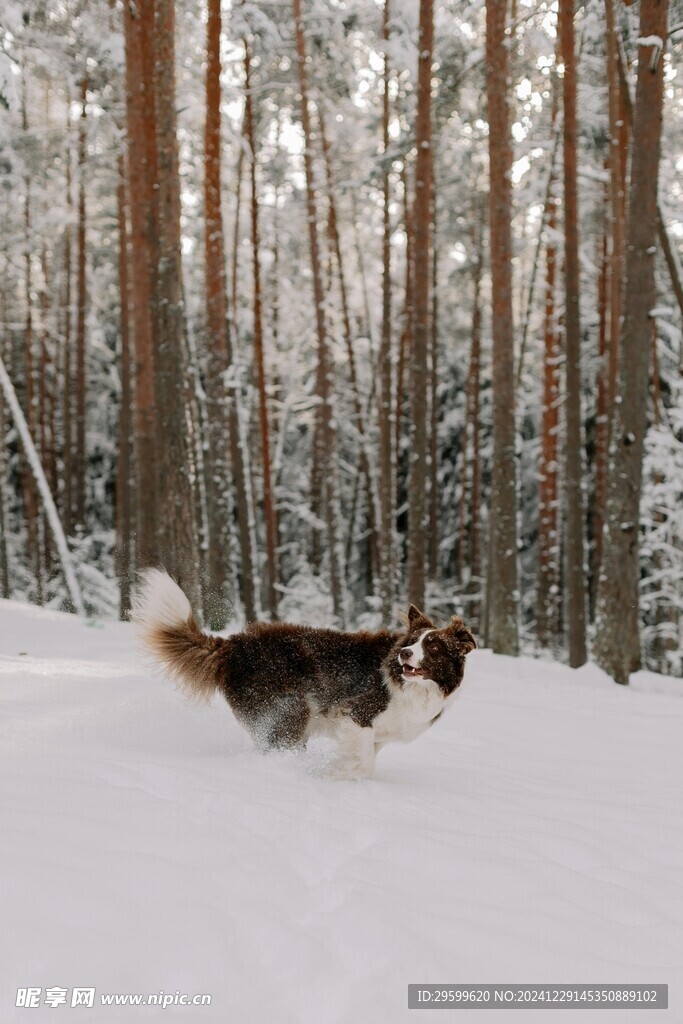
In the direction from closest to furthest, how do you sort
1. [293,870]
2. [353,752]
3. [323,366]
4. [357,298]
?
1. [293,870]
2. [353,752]
3. [323,366]
4. [357,298]

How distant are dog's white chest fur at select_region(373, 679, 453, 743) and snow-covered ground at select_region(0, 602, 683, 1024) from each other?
0.28 m

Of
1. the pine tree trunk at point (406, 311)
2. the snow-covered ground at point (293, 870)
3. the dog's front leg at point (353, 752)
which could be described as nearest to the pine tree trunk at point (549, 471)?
the pine tree trunk at point (406, 311)

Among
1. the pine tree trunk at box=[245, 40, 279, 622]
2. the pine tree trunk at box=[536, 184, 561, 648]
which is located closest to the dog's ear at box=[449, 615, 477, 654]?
the pine tree trunk at box=[245, 40, 279, 622]

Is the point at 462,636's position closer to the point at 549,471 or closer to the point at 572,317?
the point at 572,317

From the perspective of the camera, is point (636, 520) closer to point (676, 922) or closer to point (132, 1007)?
point (676, 922)

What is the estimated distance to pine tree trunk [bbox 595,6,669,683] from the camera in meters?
10.1

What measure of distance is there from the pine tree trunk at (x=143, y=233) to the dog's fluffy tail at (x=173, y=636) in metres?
6.52

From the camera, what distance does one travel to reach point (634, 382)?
10.4m

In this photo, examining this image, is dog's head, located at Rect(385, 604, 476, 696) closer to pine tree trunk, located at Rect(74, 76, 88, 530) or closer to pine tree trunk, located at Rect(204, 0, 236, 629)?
pine tree trunk, located at Rect(204, 0, 236, 629)

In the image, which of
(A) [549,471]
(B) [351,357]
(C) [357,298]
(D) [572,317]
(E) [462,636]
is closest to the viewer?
(E) [462,636]

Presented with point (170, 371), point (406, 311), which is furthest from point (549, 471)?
point (170, 371)

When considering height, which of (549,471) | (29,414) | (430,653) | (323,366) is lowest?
(430,653)

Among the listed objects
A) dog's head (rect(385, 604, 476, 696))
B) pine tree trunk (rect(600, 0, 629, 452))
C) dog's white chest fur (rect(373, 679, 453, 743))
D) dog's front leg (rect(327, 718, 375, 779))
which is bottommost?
dog's front leg (rect(327, 718, 375, 779))

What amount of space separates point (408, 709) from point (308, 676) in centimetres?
59
